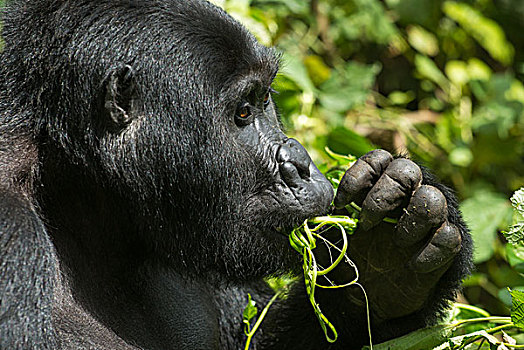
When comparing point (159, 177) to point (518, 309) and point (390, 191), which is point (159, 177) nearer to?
point (390, 191)

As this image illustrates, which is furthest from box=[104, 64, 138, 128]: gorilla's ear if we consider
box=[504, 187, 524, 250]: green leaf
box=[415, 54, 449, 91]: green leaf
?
box=[415, 54, 449, 91]: green leaf

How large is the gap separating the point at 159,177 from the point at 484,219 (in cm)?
253

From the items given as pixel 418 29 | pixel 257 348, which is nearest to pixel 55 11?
pixel 257 348

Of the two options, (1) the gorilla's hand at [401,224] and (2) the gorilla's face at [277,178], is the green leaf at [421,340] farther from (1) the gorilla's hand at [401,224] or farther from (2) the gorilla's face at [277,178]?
(2) the gorilla's face at [277,178]

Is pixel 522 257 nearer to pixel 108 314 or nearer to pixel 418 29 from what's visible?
pixel 108 314

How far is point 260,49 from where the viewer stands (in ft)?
8.30

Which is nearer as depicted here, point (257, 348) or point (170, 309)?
point (170, 309)

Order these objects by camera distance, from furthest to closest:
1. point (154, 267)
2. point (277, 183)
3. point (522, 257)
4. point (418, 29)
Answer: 1. point (418, 29)
2. point (522, 257)
3. point (154, 267)
4. point (277, 183)

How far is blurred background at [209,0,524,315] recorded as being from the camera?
446cm

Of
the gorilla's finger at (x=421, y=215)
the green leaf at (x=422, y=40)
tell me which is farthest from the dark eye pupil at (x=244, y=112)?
the green leaf at (x=422, y=40)

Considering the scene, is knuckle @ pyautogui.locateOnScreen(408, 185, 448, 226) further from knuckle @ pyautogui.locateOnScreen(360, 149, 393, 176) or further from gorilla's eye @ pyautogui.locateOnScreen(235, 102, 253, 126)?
gorilla's eye @ pyautogui.locateOnScreen(235, 102, 253, 126)

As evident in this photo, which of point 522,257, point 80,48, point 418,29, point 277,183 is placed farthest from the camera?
point 418,29

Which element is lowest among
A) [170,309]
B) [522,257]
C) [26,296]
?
[170,309]

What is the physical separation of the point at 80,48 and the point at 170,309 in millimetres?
963
